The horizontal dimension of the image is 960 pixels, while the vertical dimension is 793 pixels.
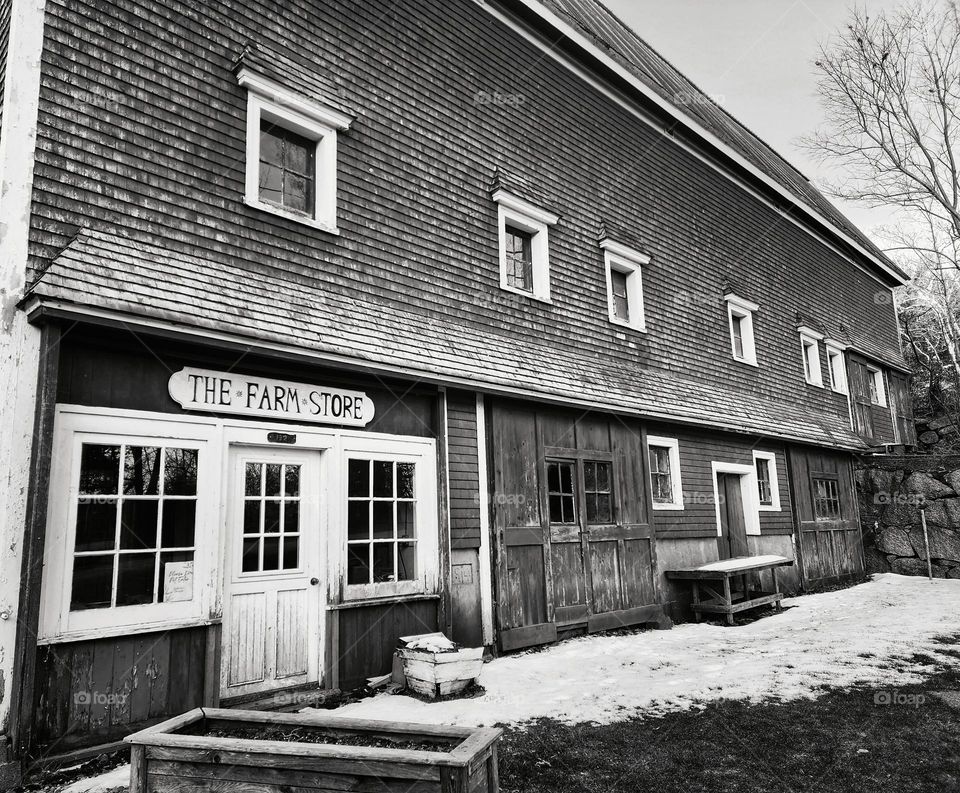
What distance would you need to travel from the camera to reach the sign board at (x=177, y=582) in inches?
217

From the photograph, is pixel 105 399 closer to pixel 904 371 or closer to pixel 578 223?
pixel 578 223

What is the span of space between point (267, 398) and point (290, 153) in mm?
2739

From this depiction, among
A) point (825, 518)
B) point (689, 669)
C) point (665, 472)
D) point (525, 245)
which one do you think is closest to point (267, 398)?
point (525, 245)

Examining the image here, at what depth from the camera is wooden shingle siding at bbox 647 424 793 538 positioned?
1123 centimetres

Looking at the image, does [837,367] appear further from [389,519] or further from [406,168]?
[389,519]

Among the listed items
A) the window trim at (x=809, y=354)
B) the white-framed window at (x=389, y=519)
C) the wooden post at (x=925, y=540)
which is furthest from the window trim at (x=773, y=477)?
the white-framed window at (x=389, y=519)

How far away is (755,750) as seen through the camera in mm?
4805

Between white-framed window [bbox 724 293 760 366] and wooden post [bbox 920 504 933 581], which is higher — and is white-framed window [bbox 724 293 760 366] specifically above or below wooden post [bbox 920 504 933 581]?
above

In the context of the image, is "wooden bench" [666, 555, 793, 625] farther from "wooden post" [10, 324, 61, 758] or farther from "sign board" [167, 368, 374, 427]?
"wooden post" [10, 324, 61, 758]

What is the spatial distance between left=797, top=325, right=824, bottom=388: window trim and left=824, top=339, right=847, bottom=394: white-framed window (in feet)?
2.71

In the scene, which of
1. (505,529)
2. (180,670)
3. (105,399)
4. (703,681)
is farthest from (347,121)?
(703,681)

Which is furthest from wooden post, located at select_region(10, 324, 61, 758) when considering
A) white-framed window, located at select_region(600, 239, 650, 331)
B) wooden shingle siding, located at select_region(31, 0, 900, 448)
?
white-framed window, located at select_region(600, 239, 650, 331)

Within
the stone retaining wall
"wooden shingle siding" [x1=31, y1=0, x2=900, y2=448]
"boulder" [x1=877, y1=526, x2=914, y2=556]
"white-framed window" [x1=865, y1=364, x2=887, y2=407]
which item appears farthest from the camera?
"white-framed window" [x1=865, y1=364, x2=887, y2=407]

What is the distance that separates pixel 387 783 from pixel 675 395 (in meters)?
9.58
